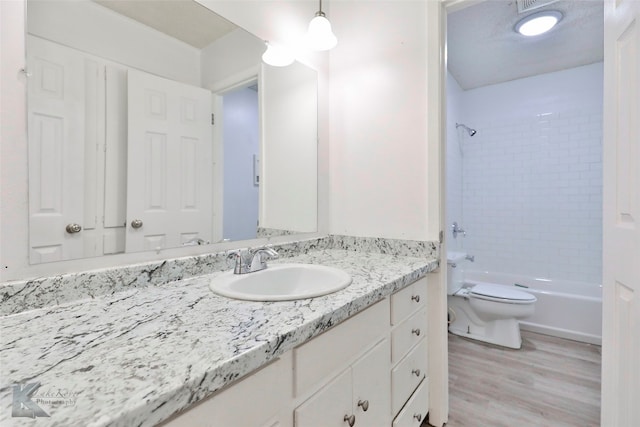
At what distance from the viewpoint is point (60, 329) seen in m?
0.62

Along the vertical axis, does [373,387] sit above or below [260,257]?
below

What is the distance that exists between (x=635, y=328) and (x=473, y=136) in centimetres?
285

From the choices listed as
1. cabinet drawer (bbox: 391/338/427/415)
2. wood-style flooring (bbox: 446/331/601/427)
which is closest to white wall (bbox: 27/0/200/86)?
cabinet drawer (bbox: 391/338/427/415)

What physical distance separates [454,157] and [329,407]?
2.87 meters

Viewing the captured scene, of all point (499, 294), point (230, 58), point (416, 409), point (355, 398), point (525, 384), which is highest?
point (230, 58)

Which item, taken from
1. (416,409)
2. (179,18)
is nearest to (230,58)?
(179,18)

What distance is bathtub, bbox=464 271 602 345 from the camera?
2.37m

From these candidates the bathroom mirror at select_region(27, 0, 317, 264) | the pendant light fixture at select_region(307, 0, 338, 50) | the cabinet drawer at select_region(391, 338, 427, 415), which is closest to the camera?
the bathroom mirror at select_region(27, 0, 317, 264)

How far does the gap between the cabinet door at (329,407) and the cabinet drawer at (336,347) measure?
1.2 inches

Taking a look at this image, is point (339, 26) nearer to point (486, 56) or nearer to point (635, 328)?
point (486, 56)

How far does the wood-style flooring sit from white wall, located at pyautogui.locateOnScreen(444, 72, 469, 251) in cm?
104

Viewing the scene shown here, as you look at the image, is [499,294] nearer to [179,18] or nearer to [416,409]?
[416,409]

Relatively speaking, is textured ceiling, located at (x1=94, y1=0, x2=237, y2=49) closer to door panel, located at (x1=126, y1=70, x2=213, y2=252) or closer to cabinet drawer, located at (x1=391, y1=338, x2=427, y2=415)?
door panel, located at (x1=126, y1=70, x2=213, y2=252)

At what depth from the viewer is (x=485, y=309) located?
7.66 feet
